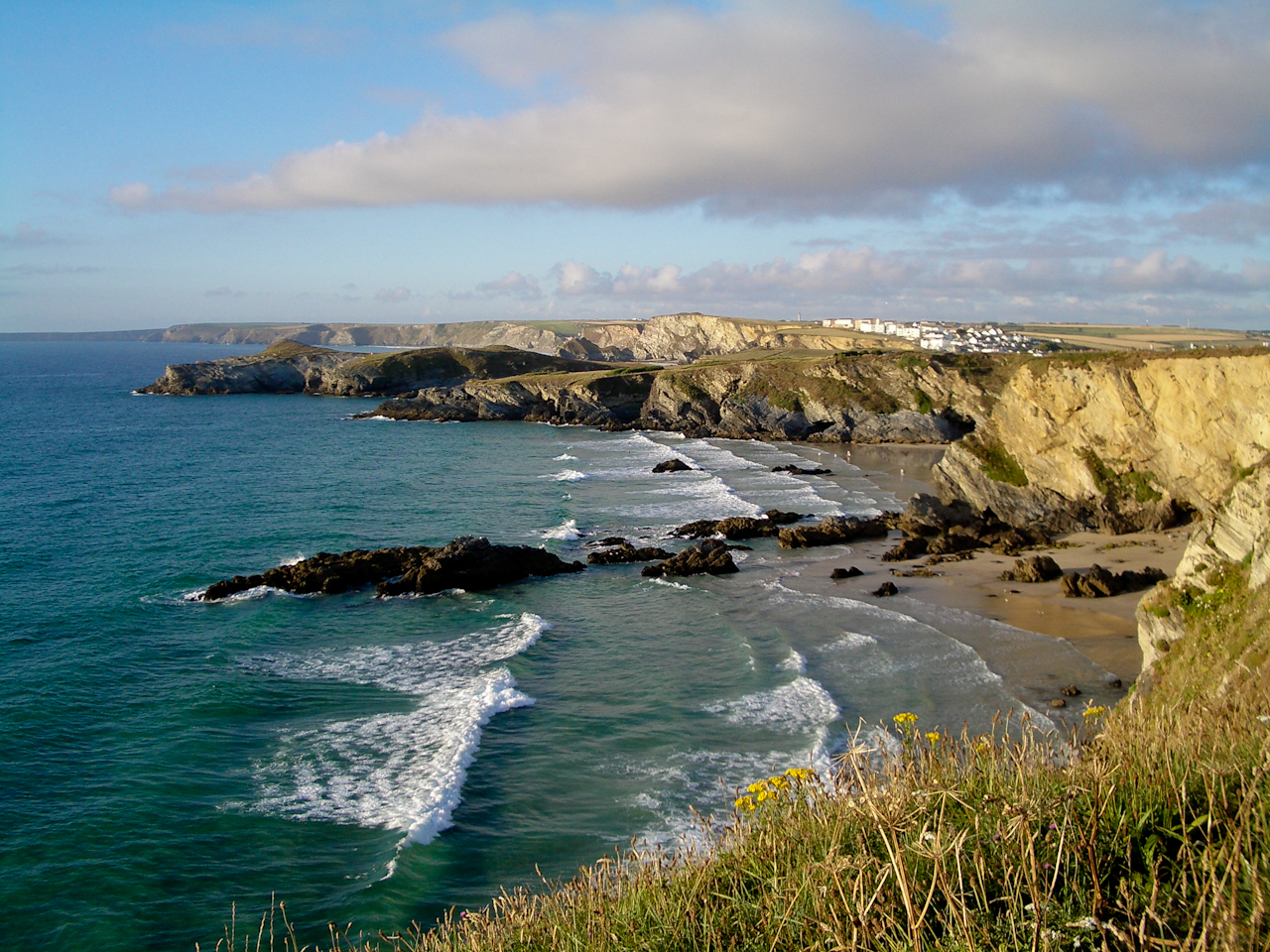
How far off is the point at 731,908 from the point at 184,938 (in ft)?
32.6

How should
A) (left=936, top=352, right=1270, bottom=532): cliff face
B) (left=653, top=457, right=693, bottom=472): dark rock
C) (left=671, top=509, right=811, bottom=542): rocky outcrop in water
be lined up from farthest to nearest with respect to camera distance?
(left=653, top=457, right=693, bottom=472): dark rock → (left=671, top=509, right=811, bottom=542): rocky outcrop in water → (left=936, top=352, right=1270, bottom=532): cliff face

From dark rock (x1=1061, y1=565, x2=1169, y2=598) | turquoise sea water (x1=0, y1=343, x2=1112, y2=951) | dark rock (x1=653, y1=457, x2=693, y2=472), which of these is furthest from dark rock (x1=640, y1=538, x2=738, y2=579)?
dark rock (x1=653, y1=457, x2=693, y2=472)

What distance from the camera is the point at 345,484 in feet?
155

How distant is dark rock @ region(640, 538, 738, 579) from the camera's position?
29547 mm

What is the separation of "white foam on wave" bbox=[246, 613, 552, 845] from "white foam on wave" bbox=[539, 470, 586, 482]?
27.2m

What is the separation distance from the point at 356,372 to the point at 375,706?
100326 mm

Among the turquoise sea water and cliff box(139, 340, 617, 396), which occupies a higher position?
cliff box(139, 340, 617, 396)

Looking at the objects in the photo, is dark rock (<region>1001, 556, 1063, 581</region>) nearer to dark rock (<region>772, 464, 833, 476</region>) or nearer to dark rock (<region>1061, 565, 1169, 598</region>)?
dark rock (<region>1061, 565, 1169, 598</region>)

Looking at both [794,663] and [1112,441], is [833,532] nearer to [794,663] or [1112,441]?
[1112,441]

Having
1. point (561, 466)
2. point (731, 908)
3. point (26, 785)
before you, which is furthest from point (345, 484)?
point (731, 908)

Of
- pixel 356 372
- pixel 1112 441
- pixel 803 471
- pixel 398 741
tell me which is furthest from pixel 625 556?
Answer: pixel 356 372

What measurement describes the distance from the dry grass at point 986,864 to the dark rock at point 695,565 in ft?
76.2

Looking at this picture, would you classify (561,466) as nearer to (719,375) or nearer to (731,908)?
(719,375)

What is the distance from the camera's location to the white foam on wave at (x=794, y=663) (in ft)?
65.4
